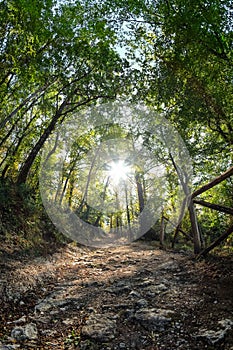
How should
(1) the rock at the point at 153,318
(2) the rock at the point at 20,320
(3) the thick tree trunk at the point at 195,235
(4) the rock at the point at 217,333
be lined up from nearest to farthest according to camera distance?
1. (4) the rock at the point at 217,333
2. (1) the rock at the point at 153,318
3. (2) the rock at the point at 20,320
4. (3) the thick tree trunk at the point at 195,235

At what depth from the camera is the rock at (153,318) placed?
346 centimetres

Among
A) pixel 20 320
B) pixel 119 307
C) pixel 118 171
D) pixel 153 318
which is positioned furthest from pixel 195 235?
pixel 118 171

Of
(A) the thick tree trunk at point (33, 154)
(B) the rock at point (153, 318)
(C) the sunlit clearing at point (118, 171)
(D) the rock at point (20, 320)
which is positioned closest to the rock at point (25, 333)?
(D) the rock at point (20, 320)

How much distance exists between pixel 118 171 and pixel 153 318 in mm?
25937

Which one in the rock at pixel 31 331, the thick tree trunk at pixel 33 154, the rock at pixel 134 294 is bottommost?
the rock at pixel 31 331

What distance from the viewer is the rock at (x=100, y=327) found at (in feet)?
11.0

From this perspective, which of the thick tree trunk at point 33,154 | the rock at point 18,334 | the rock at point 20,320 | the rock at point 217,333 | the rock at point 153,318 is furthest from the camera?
the thick tree trunk at point 33,154

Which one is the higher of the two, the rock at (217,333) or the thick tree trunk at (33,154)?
Result: the thick tree trunk at (33,154)

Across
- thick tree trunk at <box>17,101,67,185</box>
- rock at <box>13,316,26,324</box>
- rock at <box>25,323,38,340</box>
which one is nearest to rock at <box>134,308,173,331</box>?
rock at <box>25,323,38,340</box>

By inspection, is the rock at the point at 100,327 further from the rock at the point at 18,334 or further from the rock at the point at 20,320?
the rock at the point at 20,320

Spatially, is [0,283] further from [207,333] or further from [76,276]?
[207,333]

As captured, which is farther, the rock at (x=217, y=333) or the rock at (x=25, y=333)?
the rock at (x=25, y=333)

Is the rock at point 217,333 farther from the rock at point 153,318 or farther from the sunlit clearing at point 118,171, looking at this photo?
the sunlit clearing at point 118,171

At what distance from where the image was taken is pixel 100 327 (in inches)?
141
